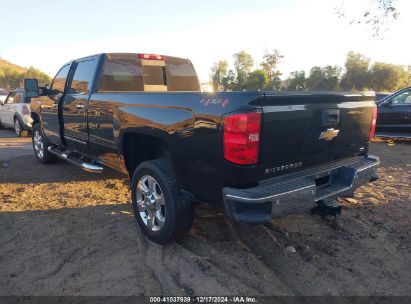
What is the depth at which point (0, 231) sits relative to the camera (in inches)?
150

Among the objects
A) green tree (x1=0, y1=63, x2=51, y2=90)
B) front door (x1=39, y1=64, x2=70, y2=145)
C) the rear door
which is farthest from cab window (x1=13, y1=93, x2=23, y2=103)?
green tree (x1=0, y1=63, x2=51, y2=90)

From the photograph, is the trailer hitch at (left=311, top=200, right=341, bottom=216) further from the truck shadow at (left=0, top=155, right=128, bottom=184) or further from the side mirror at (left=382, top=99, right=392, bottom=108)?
the side mirror at (left=382, top=99, right=392, bottom=108)

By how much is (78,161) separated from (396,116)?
26.1 ft

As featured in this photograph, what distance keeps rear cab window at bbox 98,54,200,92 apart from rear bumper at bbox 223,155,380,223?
2.94 meters

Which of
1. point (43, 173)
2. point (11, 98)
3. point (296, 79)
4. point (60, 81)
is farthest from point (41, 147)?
point (296, 79)

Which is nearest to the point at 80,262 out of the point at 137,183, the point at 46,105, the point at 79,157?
the point at 137,183

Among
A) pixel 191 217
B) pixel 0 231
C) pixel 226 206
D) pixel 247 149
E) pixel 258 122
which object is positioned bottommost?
pixel 0 231

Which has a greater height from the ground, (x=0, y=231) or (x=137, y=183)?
(x=137, y=183)

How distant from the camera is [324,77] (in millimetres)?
44844

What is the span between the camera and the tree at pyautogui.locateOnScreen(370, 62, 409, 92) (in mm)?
44938

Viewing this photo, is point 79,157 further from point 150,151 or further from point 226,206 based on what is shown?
point 226,206

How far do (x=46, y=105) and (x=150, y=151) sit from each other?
3.29 metres

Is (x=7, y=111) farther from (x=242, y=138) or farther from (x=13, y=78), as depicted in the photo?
(x=13, y=78)

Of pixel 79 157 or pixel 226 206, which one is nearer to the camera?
pixel 226 206
